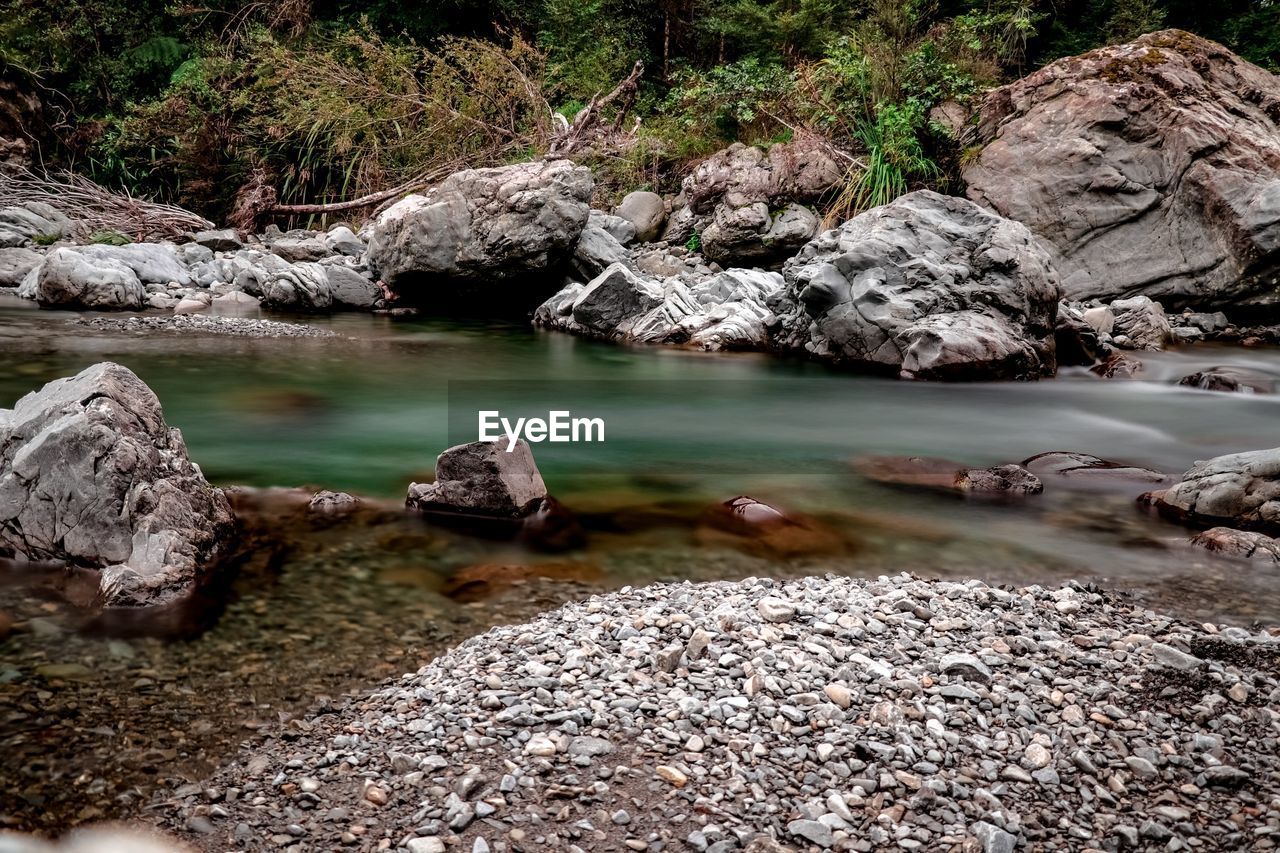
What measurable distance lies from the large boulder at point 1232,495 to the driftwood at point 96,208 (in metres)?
16.3

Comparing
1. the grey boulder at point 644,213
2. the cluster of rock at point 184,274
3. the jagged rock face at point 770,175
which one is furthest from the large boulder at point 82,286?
the jagged rock face at point 770,175

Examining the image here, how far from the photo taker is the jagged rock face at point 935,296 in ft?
30.1

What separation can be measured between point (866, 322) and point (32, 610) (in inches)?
314

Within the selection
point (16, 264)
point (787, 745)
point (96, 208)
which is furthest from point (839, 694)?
point (96, 208)

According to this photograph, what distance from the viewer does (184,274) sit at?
561 inches

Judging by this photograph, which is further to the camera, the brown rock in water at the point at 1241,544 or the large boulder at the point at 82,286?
the large boulder at the point at 82,286

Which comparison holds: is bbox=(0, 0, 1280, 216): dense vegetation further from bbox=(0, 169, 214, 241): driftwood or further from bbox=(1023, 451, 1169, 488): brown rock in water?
bbox=(1023, 451, 1169, 488): brown rock in water

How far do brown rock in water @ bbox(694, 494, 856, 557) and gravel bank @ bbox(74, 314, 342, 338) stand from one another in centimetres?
763

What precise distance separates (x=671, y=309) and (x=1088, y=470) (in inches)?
246

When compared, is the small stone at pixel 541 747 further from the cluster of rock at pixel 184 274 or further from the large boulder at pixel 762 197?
the cluster of rock at pixel 184 274

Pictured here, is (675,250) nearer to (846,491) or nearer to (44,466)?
(846,491)

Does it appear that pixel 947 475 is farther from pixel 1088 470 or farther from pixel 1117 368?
pixel 1117 368

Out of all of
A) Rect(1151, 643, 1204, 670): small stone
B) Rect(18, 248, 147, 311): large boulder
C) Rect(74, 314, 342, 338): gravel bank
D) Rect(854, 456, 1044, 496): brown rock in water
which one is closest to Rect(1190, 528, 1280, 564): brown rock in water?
Rect(854, 456, 1044, 496): brown rock in water

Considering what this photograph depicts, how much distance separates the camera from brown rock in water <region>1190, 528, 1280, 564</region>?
4.36 m
